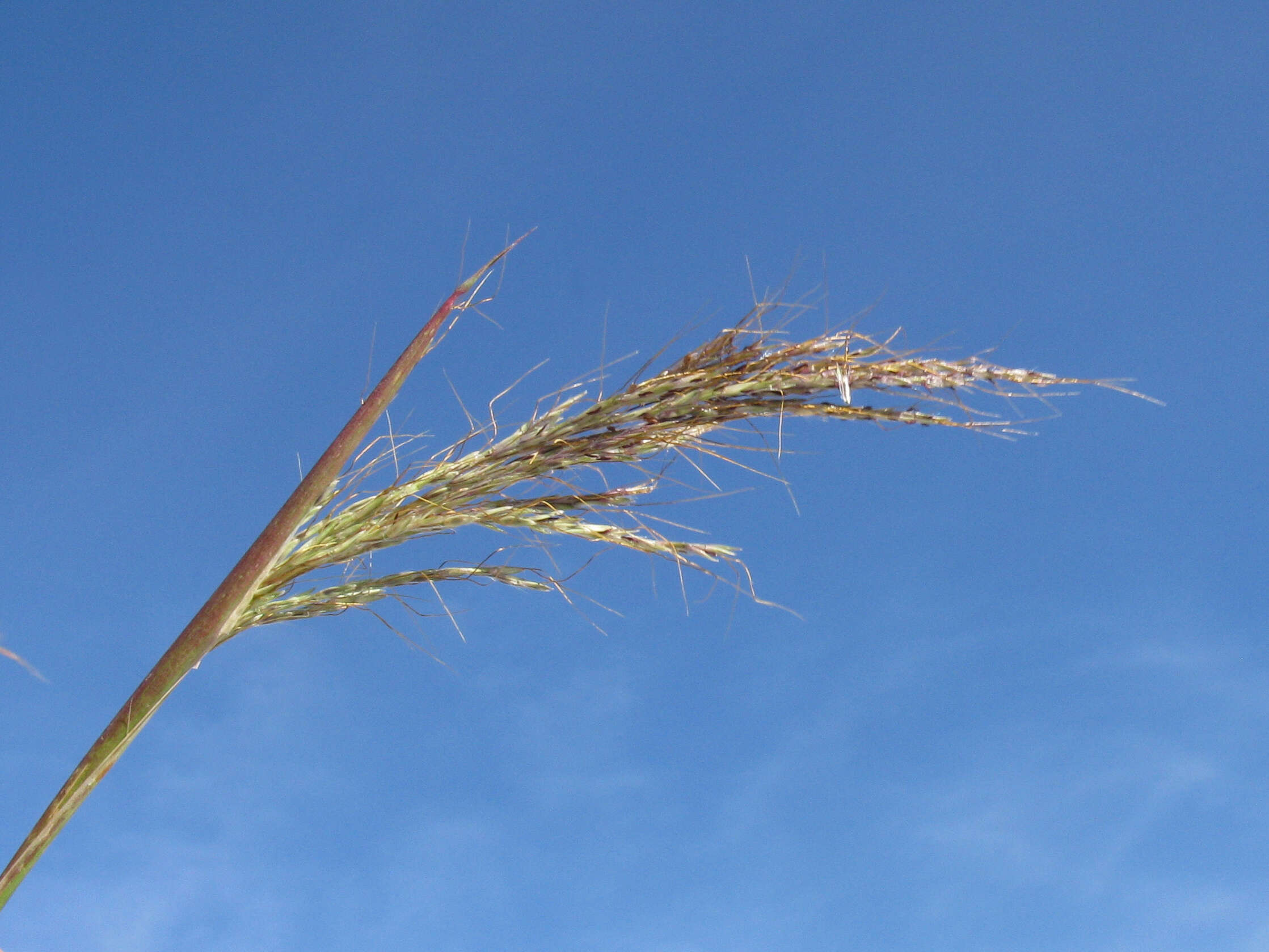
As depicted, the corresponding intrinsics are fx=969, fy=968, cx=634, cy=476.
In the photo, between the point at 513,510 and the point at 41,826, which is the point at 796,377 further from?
the point at 41,826

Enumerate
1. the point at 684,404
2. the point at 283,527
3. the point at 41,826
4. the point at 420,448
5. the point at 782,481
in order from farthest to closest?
the point at 420,448
the point at 782,481
the point at 684,404
the point at 283,527
the point at 41,826

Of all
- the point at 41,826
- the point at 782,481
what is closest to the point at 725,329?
the point at 782,481

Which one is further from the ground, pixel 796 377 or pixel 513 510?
pixel 796 377

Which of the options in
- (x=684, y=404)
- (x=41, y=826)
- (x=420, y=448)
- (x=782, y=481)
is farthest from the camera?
(x=420, y=448)

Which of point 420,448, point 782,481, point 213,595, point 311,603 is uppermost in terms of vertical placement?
point 782,481

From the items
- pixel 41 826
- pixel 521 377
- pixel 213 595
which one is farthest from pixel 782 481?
pixel 41 826

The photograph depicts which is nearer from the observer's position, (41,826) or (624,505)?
(41,826)
